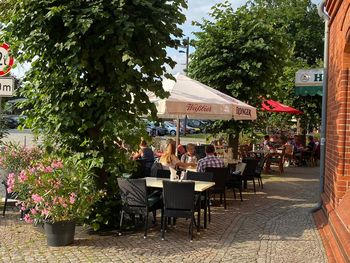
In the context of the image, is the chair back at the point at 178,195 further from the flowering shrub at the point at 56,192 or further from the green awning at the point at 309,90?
the green awning at the point at 309,90

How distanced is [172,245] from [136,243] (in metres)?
0.53

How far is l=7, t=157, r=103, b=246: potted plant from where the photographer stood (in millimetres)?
6238

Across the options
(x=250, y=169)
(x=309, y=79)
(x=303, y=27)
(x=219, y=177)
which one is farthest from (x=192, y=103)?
(x=303, y=27)

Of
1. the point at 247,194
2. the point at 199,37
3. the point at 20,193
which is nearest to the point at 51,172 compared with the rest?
the point at 20,193

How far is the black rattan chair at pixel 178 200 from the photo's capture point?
684 cm

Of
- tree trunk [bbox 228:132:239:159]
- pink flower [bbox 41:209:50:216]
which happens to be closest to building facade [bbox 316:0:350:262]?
pink flower [bbox 41:209:50:216]

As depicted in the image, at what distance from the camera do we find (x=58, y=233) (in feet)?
20.7

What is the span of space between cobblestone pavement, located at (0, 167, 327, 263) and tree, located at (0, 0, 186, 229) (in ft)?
4.50

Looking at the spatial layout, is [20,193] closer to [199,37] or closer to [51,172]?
[51,172]

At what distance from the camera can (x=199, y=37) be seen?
49.9 ft

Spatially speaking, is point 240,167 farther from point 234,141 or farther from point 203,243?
point 203,243

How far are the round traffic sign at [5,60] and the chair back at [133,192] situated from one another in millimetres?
2756

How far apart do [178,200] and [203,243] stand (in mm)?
731

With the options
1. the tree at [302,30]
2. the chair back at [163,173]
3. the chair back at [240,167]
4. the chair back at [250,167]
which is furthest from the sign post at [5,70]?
the tree at [302,30]
